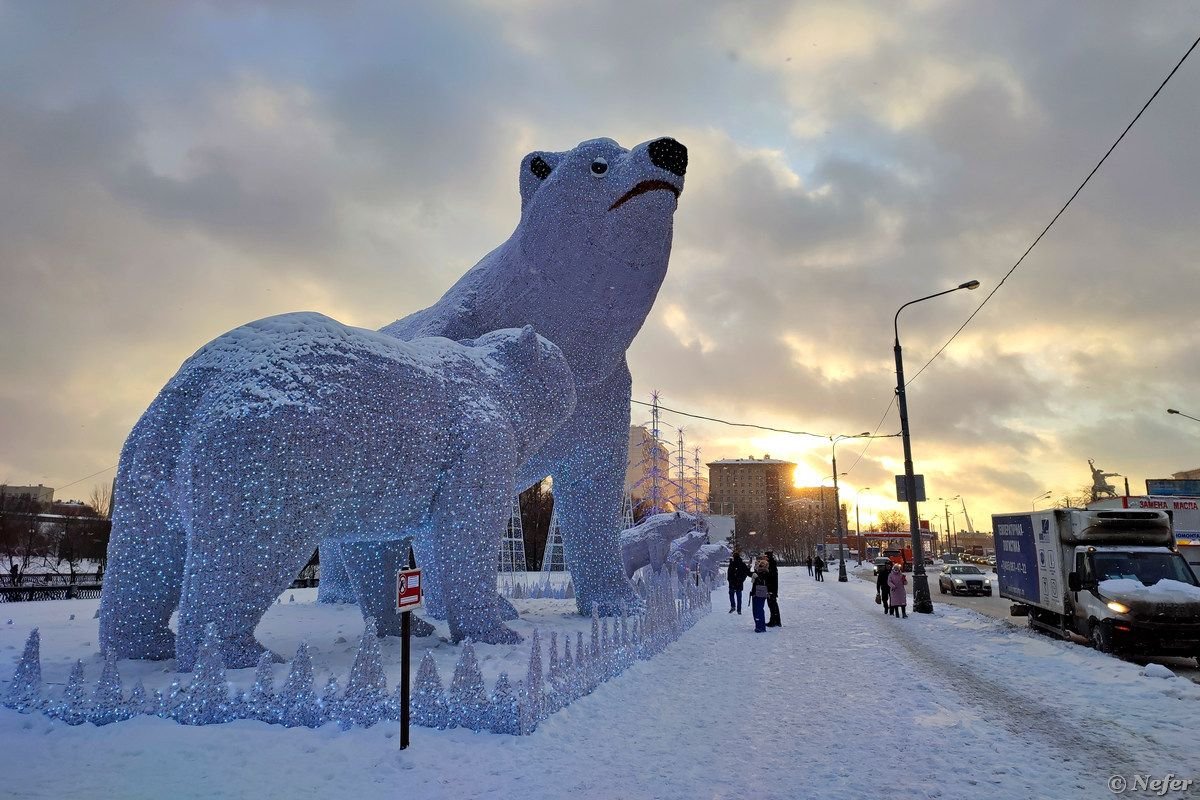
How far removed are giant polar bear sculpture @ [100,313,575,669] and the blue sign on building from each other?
9.38 meters

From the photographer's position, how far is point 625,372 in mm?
10008

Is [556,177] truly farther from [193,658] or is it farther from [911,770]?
[911,770]

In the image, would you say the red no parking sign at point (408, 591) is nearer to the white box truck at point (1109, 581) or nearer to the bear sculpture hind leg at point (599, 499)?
the bear sculpture hind leg at point (599, 499)

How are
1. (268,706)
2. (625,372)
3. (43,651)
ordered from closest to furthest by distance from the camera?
(268,706) < (43,651) < (625,372)

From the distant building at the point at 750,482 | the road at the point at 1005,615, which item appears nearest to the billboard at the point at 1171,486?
the road at the point at 1005,615

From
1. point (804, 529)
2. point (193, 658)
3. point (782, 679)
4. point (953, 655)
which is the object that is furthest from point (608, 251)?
point (804, 529)

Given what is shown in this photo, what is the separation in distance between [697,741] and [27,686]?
4.71 meters

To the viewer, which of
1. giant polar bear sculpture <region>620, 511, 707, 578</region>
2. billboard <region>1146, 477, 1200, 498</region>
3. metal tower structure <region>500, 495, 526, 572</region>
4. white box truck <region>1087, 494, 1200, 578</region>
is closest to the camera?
white box truck <region>1087, 494, 1200, 578</region>

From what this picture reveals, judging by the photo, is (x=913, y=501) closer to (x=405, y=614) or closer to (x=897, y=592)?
(x=897, y=592)

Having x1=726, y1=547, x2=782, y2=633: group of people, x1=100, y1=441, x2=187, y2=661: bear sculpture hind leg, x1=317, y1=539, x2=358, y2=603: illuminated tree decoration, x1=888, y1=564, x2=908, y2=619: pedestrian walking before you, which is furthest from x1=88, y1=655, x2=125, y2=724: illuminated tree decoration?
x1=888, y1=564, x2=908, y2=619: pedestrian walking

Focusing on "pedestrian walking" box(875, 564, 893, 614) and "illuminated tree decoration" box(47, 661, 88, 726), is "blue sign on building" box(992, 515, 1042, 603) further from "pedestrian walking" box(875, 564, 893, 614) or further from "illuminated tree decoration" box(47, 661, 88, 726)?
"illuminated tree decoration" box(47, 661, 88, 726)

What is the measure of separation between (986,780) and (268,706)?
182 inches

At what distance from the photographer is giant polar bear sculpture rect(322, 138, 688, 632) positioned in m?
7.87

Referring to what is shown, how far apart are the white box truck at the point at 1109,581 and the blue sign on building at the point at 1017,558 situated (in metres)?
0.02
